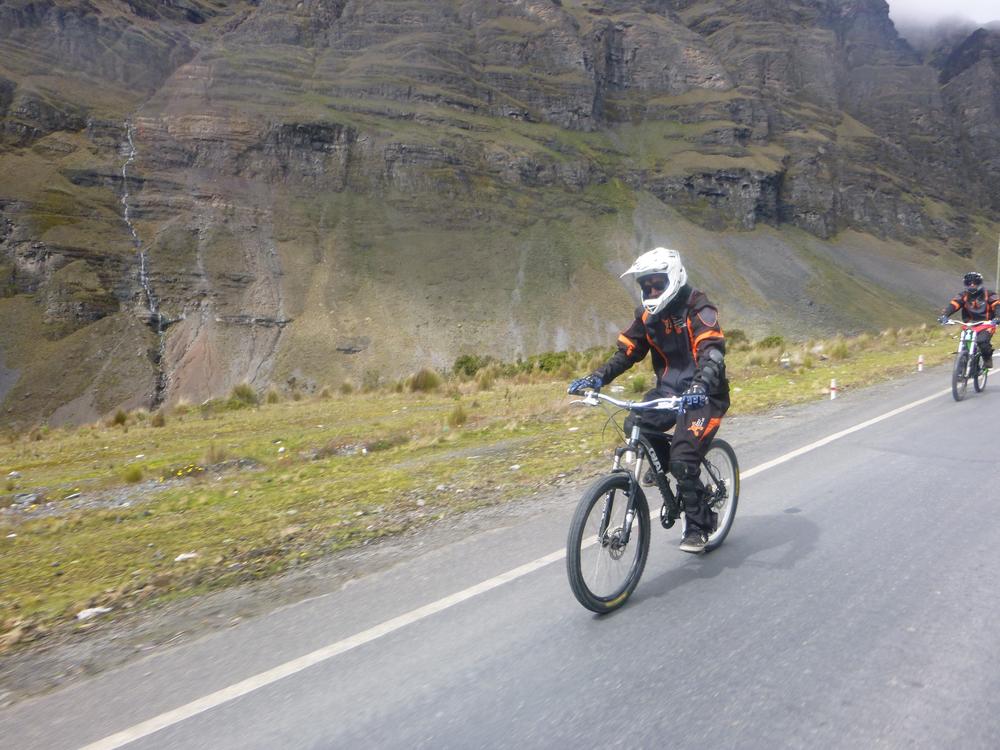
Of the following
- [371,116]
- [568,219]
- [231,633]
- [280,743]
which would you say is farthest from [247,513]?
[371,116]

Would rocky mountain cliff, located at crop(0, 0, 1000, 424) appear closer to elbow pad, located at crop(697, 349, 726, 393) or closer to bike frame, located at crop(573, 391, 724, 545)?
bike frame, located at crop(573, 391, 724, 545)

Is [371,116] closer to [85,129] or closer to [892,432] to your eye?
[85,129]

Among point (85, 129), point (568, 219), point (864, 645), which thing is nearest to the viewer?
point (864, 645)

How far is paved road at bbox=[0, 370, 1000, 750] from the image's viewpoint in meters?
3.26

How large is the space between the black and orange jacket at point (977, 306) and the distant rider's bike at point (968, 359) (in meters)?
0.13

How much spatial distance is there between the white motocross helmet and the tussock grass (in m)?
3.13

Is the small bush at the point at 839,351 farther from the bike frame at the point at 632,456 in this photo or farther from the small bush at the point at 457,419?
the bike frame at the point at 632,456

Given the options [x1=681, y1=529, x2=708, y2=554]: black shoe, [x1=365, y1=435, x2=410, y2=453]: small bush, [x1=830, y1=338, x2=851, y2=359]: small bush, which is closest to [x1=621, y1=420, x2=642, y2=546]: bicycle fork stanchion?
[x1=681, y1=529, x2=708, y2=554]: black shoe

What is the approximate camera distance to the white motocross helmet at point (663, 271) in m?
4.68

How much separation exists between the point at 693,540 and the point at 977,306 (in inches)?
404

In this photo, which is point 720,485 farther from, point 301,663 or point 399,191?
point 399,191

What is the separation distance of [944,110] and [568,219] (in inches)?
4356

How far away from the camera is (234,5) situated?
4277 inches

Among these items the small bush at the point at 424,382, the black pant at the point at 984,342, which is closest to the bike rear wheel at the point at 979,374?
the black pant at the point at 984,342
